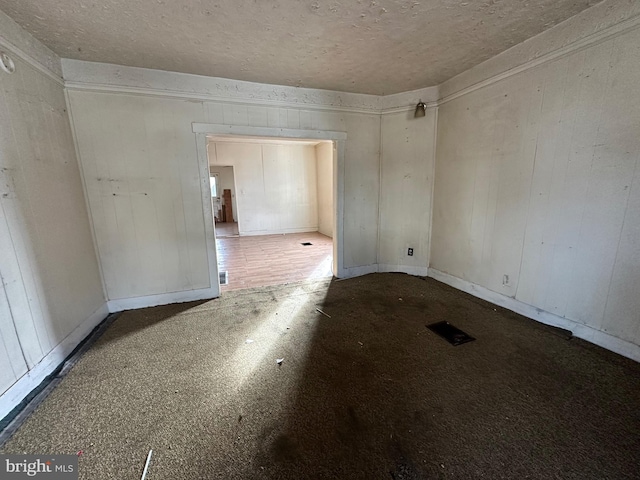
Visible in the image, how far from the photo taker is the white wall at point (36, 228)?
1.63 metres

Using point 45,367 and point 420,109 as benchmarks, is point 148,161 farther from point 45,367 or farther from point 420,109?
point 420,109

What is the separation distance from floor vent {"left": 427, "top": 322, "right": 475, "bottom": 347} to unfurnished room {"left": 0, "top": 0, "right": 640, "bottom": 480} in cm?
3

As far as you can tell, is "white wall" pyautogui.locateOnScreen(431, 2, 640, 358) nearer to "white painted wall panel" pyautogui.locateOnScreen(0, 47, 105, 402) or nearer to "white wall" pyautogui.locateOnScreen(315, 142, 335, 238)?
"white painted wall panel" pyautogui.locateOnScreen(0, 47, 105, 402)

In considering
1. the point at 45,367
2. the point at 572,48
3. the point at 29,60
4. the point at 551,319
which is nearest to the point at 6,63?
the point at 29,60

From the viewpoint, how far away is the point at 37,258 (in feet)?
6.05

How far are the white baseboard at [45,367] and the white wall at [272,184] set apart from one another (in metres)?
5.01

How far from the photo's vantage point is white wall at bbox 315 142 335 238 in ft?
22.7

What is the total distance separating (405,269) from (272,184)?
190 inches

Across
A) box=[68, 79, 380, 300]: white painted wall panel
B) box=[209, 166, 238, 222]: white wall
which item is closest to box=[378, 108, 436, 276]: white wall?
box=[68, 79, 380, 300]: white painted wall panel

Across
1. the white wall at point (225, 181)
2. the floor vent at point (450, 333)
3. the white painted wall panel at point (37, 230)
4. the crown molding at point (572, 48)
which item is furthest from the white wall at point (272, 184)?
the floor vent at point (450, 333)

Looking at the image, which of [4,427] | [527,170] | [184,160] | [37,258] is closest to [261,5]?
[184,160]

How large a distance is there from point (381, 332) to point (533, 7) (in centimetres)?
266

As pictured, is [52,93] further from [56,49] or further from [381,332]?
[381,332]

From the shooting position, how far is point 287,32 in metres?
2.02
